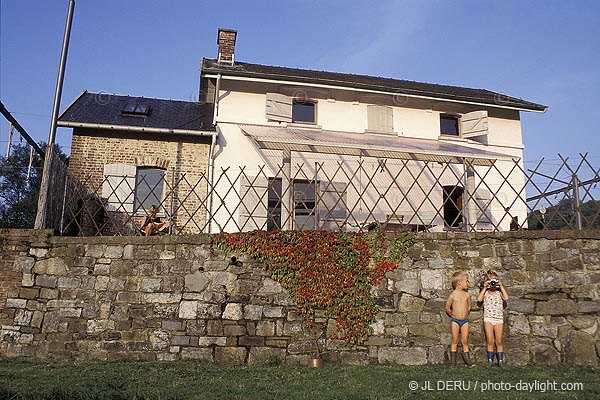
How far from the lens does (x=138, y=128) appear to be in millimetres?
11023

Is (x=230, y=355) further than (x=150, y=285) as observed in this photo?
No

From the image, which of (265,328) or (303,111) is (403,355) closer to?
(265,328)

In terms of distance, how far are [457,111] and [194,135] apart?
7.40 meters

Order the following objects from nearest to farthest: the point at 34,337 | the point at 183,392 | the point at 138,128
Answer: the point at 183,392 → the point at 34,337 → the point at 138,128

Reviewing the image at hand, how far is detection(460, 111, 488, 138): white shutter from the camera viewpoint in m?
12.9

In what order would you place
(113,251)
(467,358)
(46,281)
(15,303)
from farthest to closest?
1. (113,251)
2. (46,281)
3. (15,303)
4. (467,358)

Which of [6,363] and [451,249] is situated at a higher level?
[451,249]

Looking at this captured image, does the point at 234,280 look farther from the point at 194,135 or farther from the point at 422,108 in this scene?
the point at 422,108

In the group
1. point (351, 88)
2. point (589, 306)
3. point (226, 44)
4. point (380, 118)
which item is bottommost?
point (589, 306)

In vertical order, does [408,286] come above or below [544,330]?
above

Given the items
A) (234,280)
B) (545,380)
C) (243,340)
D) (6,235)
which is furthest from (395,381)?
(6,235)

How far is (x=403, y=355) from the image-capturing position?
6156mm

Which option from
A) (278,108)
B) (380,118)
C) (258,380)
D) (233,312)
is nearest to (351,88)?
(380,118)

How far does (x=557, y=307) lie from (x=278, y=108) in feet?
26.3
